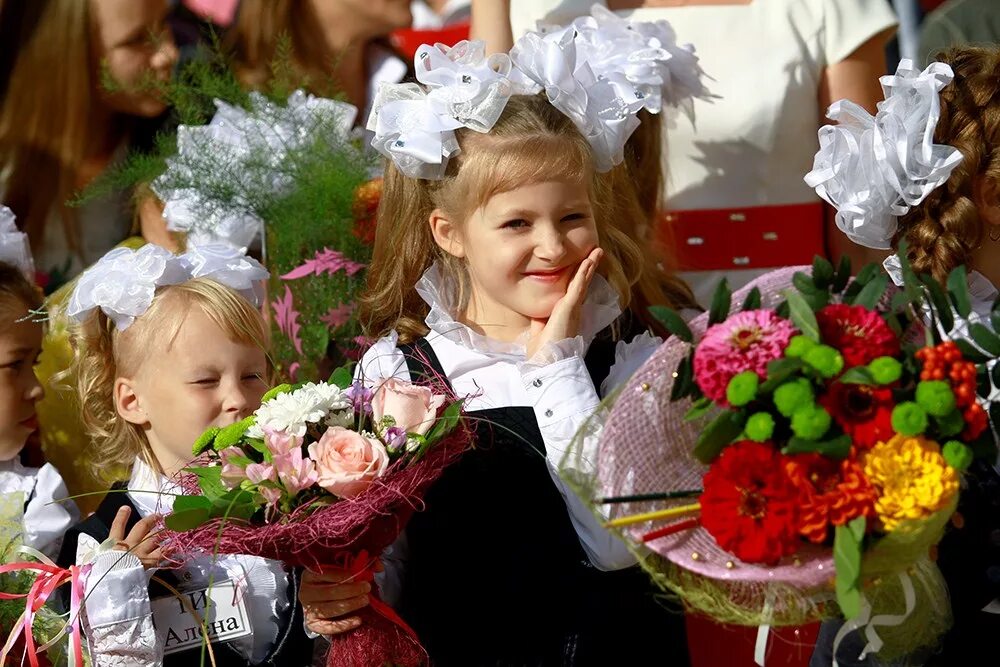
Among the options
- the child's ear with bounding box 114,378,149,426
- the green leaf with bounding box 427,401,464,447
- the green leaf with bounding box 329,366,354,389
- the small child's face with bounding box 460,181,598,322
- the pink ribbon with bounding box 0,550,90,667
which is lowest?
the pink ribbon with bounding box 0,550,90,667

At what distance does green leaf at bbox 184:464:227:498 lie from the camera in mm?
2549

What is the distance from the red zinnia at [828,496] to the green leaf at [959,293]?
298mm

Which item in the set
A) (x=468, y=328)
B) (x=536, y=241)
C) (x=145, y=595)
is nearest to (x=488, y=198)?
(x=536, y=241)

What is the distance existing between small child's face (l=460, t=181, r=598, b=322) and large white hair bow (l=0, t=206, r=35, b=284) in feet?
4.38

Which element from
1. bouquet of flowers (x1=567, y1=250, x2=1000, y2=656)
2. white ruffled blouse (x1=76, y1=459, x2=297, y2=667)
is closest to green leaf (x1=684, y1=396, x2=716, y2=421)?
bouquet of flowers (x1=567, y1=250, x2=1000, y2=656)

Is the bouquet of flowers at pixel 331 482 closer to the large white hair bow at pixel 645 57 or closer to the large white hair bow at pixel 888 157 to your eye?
the large white hair bow at pixel 888 157

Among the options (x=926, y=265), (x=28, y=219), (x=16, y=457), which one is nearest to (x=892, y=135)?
(x=926, y=265)

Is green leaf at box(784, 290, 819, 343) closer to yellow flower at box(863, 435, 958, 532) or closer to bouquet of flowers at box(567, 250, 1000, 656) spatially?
bouquet of flowers at box(567, 250, 1000, 656)

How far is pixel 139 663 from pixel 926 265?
178 cm

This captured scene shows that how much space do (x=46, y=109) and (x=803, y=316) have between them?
2913 mm

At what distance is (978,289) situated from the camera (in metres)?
2.79

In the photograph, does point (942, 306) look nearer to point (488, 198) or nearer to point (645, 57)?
point (488, 198)

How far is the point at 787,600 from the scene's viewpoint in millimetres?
2195

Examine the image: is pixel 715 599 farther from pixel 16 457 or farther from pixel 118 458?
pixel 16 457
